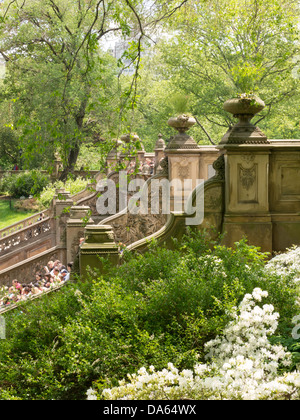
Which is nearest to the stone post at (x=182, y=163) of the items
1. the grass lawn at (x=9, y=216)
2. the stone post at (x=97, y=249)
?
the stone post at (x=97, y=249)

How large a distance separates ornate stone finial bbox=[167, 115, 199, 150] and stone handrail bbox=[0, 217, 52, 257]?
1027 cm

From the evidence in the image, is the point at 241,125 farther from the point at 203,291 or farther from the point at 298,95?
the point at 298,95

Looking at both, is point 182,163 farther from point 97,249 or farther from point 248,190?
point 97,249

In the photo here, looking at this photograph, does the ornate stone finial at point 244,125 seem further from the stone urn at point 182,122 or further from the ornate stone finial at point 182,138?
the stone urn at point 182,122

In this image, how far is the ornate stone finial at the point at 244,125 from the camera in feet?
27.7

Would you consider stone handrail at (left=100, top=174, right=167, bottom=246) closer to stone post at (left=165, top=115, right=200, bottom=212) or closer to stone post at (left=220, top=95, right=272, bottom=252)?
stone post at (left=165, top=115, right=200, bottom=212)

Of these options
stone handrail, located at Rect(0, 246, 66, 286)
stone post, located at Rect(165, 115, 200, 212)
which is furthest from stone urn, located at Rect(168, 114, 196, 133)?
stone handrail, located at Rect(0, 246, 66, 286)

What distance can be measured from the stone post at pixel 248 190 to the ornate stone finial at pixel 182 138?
4316mm

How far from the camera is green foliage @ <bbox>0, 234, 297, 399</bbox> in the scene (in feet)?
14.1

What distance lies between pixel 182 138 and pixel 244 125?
4352mm

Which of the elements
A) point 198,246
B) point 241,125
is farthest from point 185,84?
point 198,246

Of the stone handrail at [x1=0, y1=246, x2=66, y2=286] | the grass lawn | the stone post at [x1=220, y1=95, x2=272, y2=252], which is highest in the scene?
the stone post at [x1=220, y1=95, x2=272, y2=252]

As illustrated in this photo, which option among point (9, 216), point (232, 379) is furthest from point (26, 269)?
point (9, 216)

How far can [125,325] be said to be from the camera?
189 inches
